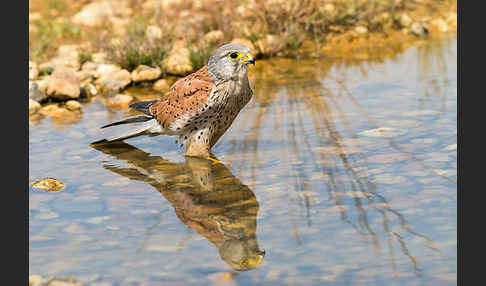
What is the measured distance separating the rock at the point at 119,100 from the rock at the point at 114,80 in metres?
0.43

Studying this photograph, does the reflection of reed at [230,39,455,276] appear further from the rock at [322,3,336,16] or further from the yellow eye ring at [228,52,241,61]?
the rock at [322,3,336,16]

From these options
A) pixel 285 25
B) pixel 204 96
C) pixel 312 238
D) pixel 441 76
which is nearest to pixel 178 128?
pixel 204 96

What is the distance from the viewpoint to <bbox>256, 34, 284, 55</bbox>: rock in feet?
31.0

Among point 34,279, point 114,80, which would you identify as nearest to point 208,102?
point 34,279

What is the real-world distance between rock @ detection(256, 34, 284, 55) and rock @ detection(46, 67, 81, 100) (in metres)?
2.65

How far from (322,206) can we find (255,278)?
108 cm

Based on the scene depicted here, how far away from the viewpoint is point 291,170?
527 centimetres

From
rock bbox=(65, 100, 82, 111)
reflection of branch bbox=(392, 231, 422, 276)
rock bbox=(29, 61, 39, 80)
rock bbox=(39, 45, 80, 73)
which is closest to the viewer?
reflection of branch bbox=(392, 231, 422, 276)

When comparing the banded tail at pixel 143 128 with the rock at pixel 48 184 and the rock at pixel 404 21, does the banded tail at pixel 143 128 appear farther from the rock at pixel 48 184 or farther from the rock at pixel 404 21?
the rock at pixel 404 21

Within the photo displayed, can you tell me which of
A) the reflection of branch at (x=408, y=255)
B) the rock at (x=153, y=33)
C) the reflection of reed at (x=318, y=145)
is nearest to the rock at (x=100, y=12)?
the rock at (x=153, y=33)

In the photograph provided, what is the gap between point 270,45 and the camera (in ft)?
31.3

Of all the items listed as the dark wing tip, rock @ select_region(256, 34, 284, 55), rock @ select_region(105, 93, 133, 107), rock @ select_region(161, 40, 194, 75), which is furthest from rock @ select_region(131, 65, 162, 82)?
the dark wing tip

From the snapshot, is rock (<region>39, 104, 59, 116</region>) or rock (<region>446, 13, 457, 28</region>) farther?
rock (<region>446, 13, 457, 28</region>)

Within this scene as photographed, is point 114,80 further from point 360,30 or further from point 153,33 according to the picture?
point 360,30
